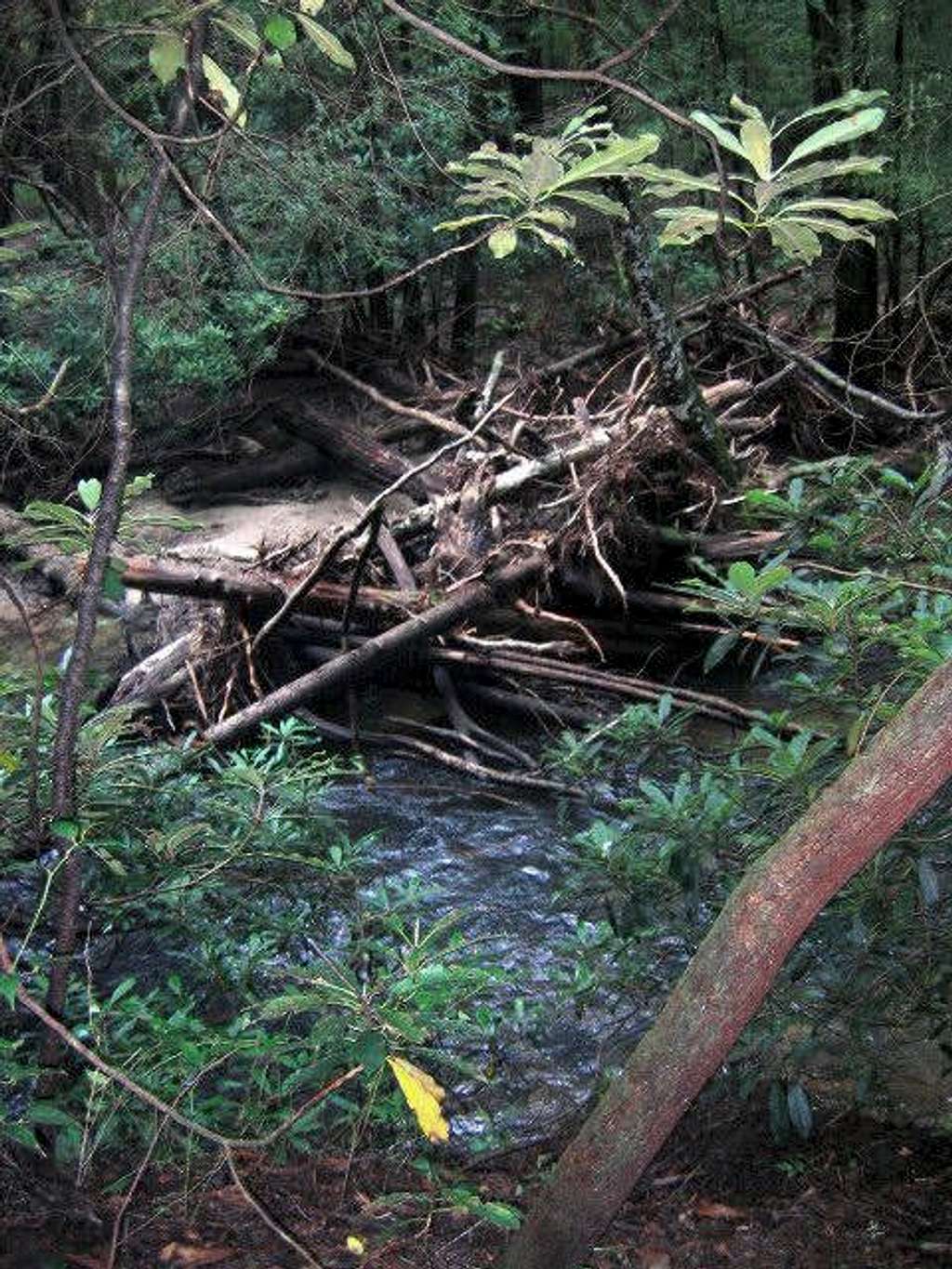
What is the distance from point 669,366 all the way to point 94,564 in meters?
4.88

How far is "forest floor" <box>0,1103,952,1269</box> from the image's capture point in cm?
240

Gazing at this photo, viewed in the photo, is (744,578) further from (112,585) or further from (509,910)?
(509,910)

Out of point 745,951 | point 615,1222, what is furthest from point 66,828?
point 615,1222

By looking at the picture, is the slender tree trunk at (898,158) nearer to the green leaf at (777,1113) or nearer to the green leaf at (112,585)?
the green leaf at (777,1113)

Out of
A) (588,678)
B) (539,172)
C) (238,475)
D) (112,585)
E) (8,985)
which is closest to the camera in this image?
(8,985)

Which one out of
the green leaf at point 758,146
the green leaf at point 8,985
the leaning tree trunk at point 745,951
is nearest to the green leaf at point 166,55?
the green leaf at point 758,146

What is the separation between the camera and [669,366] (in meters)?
6.63

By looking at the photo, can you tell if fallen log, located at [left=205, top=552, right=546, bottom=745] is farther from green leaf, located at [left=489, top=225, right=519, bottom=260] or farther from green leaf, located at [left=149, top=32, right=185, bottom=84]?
green leaf, located at [left=489, top=225, right=519, bottom=260]

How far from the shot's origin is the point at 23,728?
125 inches

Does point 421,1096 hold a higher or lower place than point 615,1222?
higher

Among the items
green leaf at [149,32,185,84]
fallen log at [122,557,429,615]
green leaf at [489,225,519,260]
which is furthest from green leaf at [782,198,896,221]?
fallen log at [122,557,429,615]

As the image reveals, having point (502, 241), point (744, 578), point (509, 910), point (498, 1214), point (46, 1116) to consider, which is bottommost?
point (509, 910)

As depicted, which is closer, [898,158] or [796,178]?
[796,178]

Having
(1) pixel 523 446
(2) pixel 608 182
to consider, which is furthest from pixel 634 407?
(2) pixel 608 182
